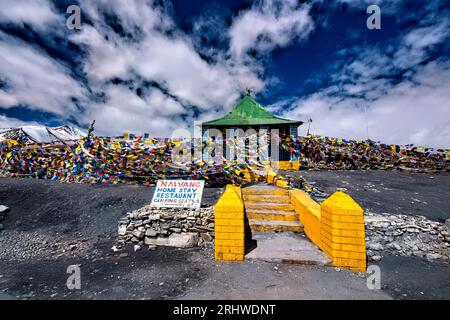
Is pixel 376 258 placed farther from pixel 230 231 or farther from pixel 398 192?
pixel 398 192

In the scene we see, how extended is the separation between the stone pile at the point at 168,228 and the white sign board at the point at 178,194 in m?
0.24

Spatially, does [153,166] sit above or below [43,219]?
above

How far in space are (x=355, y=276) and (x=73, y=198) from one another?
8.64 metres

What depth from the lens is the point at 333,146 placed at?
485 inches

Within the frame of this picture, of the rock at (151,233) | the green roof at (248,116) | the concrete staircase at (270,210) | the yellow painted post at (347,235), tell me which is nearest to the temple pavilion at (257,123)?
the green roof at (248,116)

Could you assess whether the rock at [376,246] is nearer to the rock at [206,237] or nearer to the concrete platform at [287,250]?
the concrete platform at [287,250]

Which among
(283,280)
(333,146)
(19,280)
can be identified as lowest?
(19,280)

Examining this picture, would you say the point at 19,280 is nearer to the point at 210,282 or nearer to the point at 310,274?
the point at 210,282

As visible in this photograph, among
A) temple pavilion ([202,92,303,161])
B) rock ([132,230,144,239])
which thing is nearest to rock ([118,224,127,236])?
rock ([132,230,144,239])

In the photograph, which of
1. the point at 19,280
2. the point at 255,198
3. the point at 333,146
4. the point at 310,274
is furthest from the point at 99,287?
the point at 333,146

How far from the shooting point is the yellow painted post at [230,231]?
4.14 metres

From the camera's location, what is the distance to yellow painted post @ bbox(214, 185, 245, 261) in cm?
Result: 414

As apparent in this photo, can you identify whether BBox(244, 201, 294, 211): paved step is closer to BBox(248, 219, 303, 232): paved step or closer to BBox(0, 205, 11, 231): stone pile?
BBox(248, 219, 303, 232): paved step
